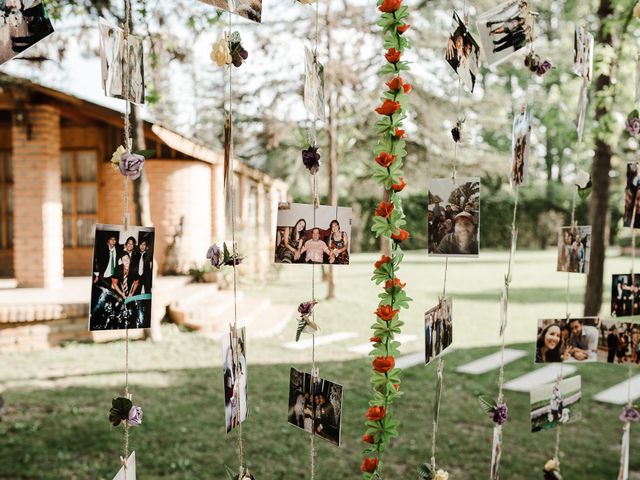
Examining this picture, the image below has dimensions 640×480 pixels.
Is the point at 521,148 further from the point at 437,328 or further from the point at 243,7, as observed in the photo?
the point at 243,7

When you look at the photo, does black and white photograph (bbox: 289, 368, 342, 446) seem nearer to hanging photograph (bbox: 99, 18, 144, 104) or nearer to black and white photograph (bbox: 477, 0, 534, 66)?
hanging photograph (bbox: 99, 18, 144, 104)

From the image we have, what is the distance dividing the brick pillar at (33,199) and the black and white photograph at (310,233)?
775 cm

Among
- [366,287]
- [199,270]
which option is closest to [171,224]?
[199,270]

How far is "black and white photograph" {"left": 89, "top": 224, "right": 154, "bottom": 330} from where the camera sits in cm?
90

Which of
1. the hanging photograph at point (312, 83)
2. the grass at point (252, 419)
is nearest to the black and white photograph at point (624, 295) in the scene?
the hanging photograph at point (312, 83)

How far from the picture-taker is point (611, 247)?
26844 millimetres

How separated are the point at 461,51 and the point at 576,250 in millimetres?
572

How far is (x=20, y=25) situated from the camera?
0.79 metres

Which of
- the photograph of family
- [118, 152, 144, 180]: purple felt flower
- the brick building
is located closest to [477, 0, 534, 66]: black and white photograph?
the photograph of family

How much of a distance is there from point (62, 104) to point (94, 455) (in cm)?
618

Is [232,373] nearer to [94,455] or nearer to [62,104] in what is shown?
[94,455]

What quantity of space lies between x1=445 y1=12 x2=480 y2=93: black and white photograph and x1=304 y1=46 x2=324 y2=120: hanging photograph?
28 centimetres

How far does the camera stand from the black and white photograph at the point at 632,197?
57.4 inches

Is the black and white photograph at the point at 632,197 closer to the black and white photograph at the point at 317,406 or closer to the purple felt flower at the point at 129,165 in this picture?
the black and white photograph at the point at 317,406
